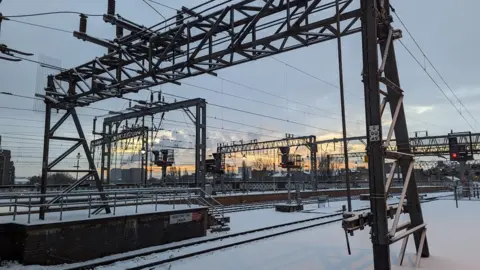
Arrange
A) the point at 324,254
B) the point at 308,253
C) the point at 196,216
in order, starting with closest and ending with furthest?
the point at 324,254
the point at 308,253
the point at 196,216

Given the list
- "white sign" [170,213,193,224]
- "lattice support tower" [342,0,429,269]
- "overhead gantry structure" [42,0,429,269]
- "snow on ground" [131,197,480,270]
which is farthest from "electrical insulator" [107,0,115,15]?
"snow on ground" [131,197,480,270]

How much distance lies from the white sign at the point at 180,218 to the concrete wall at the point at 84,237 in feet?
0.48

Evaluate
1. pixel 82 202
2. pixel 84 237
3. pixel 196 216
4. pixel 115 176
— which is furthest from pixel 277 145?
pixel 84 237

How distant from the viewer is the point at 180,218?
44.5 ft

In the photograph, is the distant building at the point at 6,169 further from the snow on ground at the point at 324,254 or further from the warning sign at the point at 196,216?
the snow on ground at the point at 324,254

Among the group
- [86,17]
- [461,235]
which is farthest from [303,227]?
[86,17]

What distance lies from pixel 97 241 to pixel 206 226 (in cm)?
514

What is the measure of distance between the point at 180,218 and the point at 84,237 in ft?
13.0

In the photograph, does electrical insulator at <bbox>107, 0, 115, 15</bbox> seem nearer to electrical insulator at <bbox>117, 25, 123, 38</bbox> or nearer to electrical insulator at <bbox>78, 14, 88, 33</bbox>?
electrical insulator at <bbox>78, 14, 88, 33</bbox>

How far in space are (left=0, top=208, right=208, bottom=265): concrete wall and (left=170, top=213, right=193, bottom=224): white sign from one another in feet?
0.48

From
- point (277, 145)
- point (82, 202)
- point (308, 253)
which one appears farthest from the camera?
point (277, 145)

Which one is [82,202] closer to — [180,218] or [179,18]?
[180,218]

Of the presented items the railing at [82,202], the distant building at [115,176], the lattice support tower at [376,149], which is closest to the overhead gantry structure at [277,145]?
the distant building at [115,176]

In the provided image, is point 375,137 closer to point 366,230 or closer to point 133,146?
point 366,230
